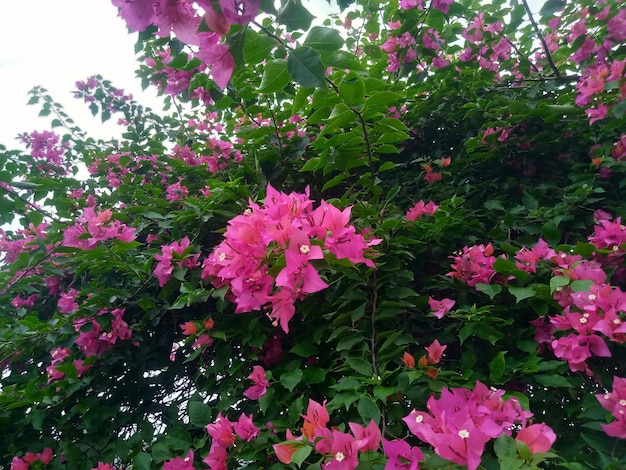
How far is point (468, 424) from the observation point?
64 centimetres

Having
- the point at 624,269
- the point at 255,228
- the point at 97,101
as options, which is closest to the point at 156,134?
the point at 97,101

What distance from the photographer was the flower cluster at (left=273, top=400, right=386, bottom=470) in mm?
689

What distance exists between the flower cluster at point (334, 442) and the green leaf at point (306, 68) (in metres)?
0.55

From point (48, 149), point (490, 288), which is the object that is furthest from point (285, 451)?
point (48, 149)

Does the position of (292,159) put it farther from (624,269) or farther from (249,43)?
(624,269)

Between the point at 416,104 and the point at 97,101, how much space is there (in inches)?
79.9

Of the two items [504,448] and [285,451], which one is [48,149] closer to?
[285,451]

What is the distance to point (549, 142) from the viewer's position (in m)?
1.55

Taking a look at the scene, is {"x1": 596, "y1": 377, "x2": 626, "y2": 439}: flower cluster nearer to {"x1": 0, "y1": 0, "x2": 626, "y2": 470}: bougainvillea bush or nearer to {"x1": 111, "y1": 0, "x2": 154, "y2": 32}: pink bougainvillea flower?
{"x1": 0, "y1": 0, "x2": 626, "y2": 470}: bougainvillea bush

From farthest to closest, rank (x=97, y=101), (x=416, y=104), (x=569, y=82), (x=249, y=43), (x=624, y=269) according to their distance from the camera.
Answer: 1. (x=97, y=101)
2. (x=416, y=104)
3. (x=569, y=82)
4. (x=624, y=269)
5. (x=249, y=43)

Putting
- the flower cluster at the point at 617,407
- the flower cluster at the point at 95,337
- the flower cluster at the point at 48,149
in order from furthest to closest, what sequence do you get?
the flower cluster at the point at 48,149 < the flower cluster at the point at 95,337 < the flower cluster at the point at 617,407

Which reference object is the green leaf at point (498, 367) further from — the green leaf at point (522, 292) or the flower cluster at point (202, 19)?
the flower cluster at point (202, 19)

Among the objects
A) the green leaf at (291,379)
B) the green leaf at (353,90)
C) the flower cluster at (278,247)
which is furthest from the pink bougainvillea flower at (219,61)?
the green leaf at (291,379)

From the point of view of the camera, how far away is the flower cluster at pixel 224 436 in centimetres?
94
